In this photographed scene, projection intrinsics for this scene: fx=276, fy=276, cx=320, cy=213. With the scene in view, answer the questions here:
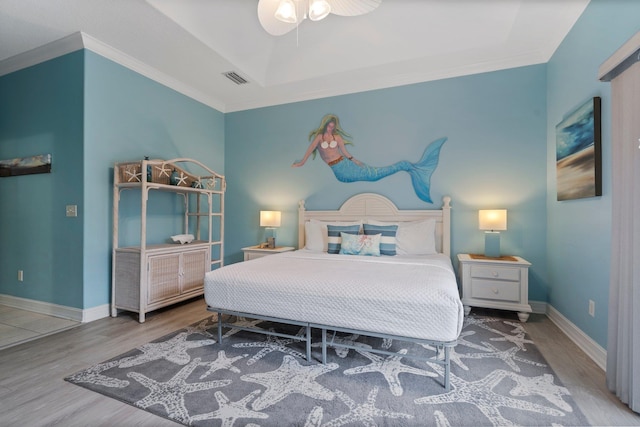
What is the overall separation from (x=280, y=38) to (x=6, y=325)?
4313 millimetres

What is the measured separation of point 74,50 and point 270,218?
288 cm

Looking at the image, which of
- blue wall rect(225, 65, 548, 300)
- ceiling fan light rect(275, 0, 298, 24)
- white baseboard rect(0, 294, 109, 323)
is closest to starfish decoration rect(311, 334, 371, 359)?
blue wall rect(225, 65, 548, 300)

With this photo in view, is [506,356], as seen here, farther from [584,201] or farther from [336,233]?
[336,233]

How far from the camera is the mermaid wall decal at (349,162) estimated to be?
143 inches

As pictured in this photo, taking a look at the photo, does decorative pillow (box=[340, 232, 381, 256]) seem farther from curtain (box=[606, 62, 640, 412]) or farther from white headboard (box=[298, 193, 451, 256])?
curtain (box=[606, 62, 640, 412])

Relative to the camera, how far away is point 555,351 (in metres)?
2.23

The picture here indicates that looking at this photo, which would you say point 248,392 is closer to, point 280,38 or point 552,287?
point 552,287

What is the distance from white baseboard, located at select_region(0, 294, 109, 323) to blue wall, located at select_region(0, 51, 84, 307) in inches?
2.3

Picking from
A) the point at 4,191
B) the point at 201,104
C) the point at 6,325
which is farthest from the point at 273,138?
the point at 6,325

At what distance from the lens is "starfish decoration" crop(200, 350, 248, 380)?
6.31 feet

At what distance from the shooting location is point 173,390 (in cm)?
171

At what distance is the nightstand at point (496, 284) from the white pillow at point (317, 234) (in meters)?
1.38

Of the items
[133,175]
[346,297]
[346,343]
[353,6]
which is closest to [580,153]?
[353,6]

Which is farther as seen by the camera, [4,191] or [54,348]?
[4,191]
